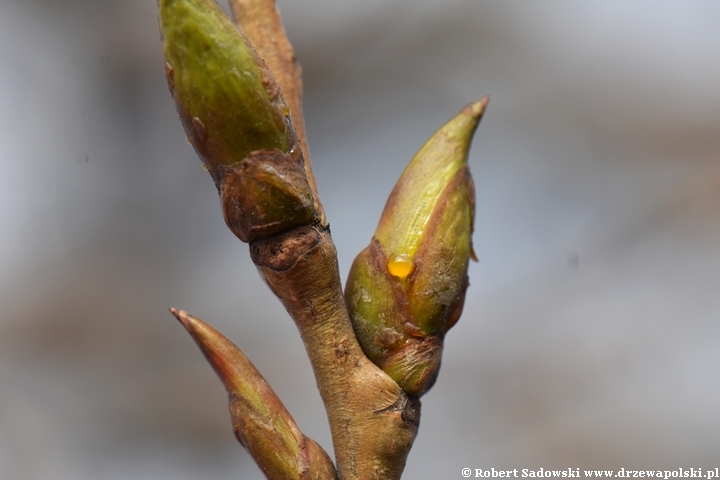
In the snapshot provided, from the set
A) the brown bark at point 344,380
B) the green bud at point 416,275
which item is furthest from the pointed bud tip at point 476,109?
the brown bark at point 344,380

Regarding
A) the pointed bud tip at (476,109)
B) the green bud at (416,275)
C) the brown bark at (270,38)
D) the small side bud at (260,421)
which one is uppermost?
the brown bark at (270,38)

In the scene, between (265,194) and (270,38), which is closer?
(265,194)

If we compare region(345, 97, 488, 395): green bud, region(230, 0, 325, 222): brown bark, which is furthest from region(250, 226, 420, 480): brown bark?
region(230, 0, 325, 222): brown bark

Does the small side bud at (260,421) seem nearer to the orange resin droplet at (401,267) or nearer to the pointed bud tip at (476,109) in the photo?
the orange resin droplet at (401,267)

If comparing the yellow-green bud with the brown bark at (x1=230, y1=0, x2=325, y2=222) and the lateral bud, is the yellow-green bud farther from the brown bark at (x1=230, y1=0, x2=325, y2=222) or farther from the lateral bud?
the brown bark at (x1=230, y1=0, x2=325, y2=222)

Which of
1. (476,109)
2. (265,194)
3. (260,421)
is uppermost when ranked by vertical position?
(476,109)

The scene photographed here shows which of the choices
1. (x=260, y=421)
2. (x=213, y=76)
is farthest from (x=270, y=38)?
(x=260, y=421)

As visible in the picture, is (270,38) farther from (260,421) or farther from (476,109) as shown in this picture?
(260,421)

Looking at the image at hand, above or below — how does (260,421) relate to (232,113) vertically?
below
